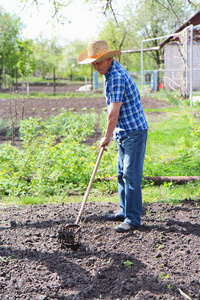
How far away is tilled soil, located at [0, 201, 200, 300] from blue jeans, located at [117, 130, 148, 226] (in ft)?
0.72

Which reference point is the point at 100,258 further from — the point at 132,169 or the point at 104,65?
the point at 104,65

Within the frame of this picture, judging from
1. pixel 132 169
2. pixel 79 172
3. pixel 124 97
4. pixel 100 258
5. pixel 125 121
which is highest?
pixel 124 97

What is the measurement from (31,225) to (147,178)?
83.6 inches

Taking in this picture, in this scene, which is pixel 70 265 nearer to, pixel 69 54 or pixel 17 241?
pixel 17 241

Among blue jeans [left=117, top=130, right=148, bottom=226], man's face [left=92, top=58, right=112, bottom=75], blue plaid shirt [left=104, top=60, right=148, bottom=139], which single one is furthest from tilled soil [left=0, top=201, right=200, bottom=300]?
man's face [left=92, top=58, right=112, bottom=75]

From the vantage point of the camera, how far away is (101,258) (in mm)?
3119

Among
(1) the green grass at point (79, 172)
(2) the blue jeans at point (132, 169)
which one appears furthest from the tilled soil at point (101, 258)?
(1) the green grass at point (79, 172)

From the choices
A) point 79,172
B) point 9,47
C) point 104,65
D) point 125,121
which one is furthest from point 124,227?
point 9,47

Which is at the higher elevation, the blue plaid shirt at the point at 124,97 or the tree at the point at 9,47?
the tree at the point at 9,47

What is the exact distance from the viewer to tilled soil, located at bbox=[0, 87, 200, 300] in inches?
104

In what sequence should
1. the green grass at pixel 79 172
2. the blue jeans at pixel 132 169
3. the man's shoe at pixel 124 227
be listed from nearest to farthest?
the blue jeans at pixel 132 169 → the man's shoe at pixel 124 227 → the green grass at pixel 79 172

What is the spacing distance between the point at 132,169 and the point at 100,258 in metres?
0.95

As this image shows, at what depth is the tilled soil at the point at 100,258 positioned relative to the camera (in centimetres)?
265

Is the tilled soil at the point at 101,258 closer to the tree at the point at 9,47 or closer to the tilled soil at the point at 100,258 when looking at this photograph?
the tilled soil at the point at 100,258
